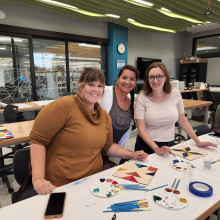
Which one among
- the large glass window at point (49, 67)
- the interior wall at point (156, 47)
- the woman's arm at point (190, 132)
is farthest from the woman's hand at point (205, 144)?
the interior wall at point (156, 47)

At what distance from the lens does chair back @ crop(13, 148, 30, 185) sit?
1.33m

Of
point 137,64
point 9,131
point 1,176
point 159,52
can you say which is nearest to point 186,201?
point 9,131

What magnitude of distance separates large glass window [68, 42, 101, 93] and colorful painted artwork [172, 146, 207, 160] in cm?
477

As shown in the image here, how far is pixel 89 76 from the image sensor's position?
1297 millimetres

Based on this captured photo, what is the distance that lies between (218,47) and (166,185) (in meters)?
8.98

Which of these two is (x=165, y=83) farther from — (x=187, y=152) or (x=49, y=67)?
(x=49, y=67)

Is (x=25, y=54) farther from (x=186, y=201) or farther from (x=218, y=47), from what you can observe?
(x=218, y=47)

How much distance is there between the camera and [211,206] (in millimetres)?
887

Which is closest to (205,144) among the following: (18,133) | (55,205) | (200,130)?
(200,130)

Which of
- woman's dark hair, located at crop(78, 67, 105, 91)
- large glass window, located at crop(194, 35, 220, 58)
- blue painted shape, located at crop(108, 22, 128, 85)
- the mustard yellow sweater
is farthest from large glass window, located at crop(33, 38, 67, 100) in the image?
large glass window, located at crop(194, 35, 220, 58)

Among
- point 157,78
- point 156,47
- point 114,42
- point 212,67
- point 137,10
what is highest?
point 137,10

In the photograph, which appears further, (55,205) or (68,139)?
(68,139)

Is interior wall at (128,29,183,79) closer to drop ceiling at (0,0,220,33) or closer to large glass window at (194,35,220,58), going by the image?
large glass window at (194,35,220,58)

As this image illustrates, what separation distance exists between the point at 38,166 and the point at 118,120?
887mm
